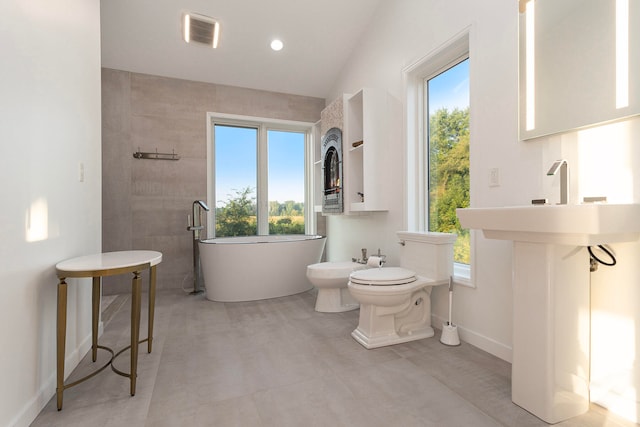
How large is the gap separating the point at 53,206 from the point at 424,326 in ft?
7.90

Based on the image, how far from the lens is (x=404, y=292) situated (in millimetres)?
2102

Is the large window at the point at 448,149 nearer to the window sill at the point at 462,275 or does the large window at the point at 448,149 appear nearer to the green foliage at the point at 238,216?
the window sill at the point at 462,275

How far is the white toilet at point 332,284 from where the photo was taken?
2.81m

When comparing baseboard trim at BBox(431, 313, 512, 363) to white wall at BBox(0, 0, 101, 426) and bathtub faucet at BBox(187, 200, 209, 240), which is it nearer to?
white wall at BBox(0, 0, 101, 426)

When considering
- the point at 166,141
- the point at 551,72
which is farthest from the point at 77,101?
the point at 551,72

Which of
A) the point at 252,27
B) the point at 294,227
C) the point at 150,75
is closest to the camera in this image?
the point at 252,27

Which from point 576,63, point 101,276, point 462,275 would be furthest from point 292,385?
point 576,63

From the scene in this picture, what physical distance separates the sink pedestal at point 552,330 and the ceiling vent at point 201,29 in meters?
3.27

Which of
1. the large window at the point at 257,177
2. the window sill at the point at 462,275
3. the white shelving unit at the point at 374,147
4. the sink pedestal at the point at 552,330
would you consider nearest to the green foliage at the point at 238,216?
the large window at the point at 257,177

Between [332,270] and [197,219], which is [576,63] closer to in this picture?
[332,270]

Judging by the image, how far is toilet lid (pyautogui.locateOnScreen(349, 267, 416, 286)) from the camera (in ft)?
6.88

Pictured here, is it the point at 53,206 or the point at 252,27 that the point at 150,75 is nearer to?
the point at 252,27

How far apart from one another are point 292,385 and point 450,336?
1.14 metres

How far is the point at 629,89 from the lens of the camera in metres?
1.38
